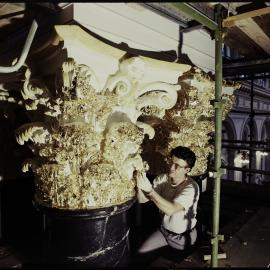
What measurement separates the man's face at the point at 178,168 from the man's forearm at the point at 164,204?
0.40 metres

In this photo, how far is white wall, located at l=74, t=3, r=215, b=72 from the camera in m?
2.53

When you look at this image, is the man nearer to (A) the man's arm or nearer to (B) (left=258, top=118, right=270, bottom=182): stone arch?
(A) the man's arm

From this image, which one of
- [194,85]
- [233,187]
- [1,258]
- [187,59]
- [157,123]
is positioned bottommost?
[1,258]

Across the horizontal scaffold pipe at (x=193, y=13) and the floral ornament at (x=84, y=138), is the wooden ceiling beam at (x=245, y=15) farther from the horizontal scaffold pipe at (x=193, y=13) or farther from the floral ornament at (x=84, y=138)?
the floral ornament at (x=84, y=138)

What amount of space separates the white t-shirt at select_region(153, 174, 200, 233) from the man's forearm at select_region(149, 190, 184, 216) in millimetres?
87

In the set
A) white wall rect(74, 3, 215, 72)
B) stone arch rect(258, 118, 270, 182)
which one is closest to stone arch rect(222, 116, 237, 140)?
stone arch rect(258, 118, 270, 182)

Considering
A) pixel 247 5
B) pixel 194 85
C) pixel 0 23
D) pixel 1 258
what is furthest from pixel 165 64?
pixel 1 258

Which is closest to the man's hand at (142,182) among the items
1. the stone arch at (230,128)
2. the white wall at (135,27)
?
the white wall at (135,27)

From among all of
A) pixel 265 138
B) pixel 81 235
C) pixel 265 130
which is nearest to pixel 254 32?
pixel 81 235

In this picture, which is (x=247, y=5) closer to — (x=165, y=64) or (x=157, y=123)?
(x=165, y=64)

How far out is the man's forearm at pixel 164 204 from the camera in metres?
3.20

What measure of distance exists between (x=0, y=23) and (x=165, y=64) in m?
1.96

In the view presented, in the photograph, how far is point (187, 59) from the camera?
400cm

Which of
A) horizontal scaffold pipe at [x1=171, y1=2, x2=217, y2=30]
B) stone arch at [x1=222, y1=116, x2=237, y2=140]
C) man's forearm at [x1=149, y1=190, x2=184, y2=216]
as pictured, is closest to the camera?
horizontal scaffold pipe at [x1=171, y1=2, x2=217, y2=30]
